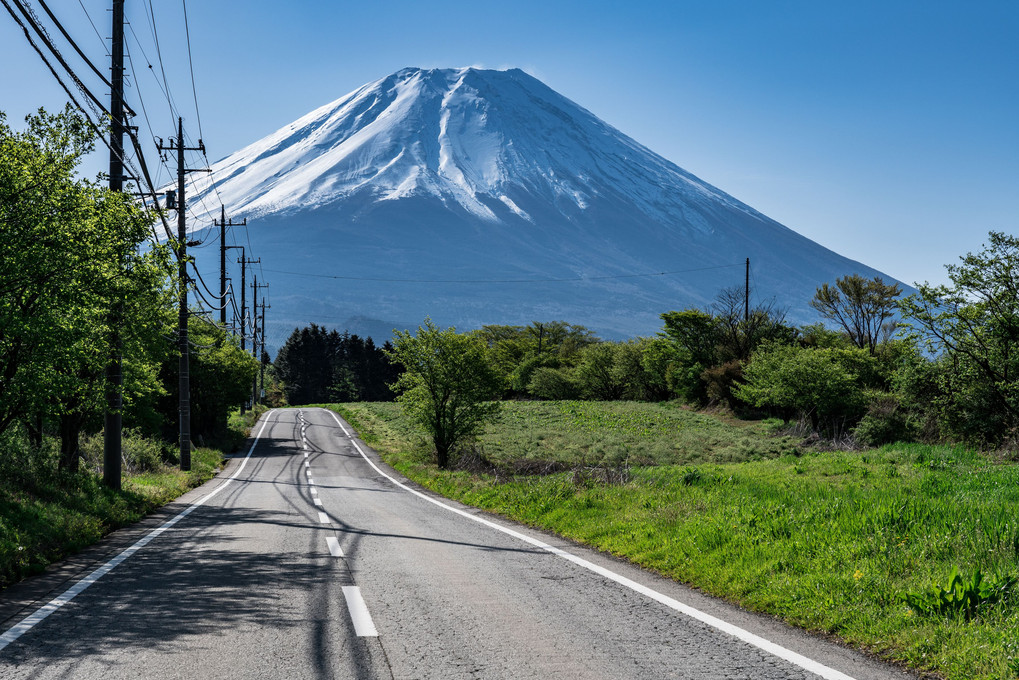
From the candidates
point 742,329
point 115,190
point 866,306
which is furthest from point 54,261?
point 866,306

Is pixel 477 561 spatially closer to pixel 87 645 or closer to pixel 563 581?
pixel 563 581

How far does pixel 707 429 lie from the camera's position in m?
48.7

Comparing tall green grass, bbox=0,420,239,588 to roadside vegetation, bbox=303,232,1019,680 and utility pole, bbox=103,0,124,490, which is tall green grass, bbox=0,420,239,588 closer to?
utility pole, bbox=103,0,124,490

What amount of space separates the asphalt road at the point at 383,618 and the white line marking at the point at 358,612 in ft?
0.09

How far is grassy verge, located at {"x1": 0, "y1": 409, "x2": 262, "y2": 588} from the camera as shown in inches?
338

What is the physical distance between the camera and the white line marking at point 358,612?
547cm

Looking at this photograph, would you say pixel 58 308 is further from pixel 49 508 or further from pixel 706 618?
pixel 706 618

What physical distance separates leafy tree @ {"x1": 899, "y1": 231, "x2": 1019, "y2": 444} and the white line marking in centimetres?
2867

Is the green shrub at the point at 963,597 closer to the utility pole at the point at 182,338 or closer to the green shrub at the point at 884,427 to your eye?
the utility pole at the point at 182,338

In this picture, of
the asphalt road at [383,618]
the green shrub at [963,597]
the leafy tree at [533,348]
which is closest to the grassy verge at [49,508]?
the asphalt road at [383,618]

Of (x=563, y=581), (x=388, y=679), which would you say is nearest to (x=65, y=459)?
(x=563, y=581)

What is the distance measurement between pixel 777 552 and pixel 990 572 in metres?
1.94

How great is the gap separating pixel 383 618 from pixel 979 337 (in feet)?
101

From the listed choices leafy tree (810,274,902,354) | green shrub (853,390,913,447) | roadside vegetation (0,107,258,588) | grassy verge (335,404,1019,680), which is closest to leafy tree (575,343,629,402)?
leafy tree (810,274,902,354)
